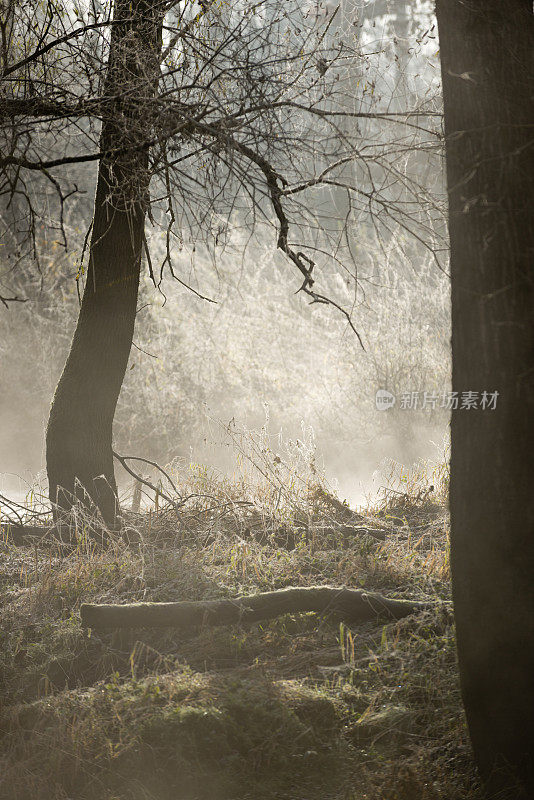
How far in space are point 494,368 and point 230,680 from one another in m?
1.82

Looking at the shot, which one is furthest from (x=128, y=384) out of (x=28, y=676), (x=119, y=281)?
(x=28, y=676)

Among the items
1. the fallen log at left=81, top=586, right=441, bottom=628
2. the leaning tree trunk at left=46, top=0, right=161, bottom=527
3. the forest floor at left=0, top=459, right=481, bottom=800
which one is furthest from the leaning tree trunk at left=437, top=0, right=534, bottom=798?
the leaning tree trunk at left=46, top=0, right=161, bottom=527

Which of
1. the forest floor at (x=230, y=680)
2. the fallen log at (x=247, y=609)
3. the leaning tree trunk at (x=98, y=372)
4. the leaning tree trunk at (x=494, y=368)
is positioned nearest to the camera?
the leaning tree trunk at (x=494, y=368)

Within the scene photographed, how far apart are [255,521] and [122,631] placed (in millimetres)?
1601

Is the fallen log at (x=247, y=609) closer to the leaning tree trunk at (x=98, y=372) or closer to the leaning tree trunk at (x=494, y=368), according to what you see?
the leaning tree trunk at (x=494, y=368)

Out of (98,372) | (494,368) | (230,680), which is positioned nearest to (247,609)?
(230,680)

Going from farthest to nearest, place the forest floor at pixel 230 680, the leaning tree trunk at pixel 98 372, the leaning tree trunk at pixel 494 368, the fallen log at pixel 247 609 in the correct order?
the leaning tree trunk at pixel 98 372
the fallen log at pixel 247 609
the forest floor at pixel 230 680
the leaning tree trunk at pixel 494 368

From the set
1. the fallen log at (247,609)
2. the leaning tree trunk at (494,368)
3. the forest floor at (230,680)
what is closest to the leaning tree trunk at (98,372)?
the forest floor at (230,680)

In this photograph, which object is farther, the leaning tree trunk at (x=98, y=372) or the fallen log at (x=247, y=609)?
the leaning tree trunk at (x=98, y=372)

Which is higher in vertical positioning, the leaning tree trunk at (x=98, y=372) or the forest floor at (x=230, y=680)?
the leaning tree trunk at (x=98, y=372)

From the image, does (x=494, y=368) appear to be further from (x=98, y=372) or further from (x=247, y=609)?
(x=98, y=372)

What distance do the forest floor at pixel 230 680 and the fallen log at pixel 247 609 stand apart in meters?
0.07

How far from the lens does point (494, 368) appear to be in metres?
2.59

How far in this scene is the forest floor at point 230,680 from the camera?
9.20ft
